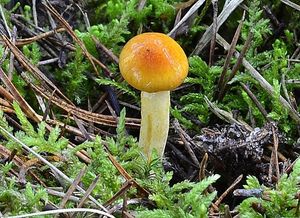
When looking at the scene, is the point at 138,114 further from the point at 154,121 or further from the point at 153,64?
the point at 153,64

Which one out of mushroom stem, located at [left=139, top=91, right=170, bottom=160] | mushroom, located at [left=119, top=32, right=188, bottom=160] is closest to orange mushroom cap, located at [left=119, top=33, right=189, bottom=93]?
mushroom, located at [left=119, top=32, right=188, bottom=160]

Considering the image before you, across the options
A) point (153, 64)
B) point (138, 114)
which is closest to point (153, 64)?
point (153, 64)

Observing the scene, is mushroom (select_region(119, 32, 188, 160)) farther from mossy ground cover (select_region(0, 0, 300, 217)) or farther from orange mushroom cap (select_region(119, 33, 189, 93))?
mossy ground cover (select_region(0, 0, 300, 217))

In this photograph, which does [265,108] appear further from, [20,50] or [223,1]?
[20,50]

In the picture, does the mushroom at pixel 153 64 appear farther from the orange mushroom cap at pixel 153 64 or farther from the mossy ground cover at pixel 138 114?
the mossy ground cover at pixel 138 114

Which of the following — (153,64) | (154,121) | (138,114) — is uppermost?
(153,64)

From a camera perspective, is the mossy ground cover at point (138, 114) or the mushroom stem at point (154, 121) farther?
the mushroom stem at point (154, 121)

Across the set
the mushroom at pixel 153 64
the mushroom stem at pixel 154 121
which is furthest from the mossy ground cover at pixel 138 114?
the mushroom at pixel 153 64
